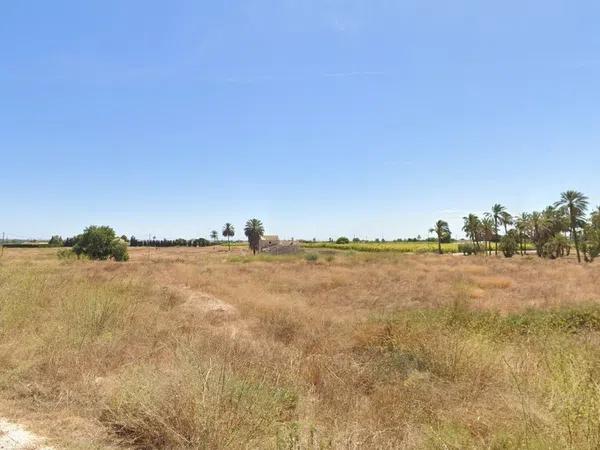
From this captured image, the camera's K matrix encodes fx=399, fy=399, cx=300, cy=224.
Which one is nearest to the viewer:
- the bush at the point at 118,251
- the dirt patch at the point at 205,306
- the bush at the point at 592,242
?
the dirt patch at the point at 205,306

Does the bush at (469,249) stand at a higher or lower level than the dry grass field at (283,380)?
higher

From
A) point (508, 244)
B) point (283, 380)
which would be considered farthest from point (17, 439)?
point (508, 244)

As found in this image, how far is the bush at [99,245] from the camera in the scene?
169ft

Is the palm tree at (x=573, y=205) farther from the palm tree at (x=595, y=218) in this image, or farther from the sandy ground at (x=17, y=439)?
the sandy ground at (x=17, y=439)

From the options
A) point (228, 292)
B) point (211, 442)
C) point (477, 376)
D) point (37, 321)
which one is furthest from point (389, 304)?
point (211, 442)

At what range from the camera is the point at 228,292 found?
17.1 meters

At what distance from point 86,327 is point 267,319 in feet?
15.4

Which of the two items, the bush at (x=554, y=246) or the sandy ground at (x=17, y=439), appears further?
the bush at (x=554, y=246)

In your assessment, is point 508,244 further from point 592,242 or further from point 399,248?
point 399,248

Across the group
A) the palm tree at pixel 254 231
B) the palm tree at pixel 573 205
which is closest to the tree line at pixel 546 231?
the palm tree at pixel 573 205

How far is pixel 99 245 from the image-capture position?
51.8 meters

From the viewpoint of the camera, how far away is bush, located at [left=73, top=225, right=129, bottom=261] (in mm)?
51594

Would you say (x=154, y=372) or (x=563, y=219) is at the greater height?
(x=563, y=219)

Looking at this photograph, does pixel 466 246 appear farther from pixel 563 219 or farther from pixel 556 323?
pixel 556 323
